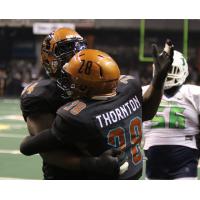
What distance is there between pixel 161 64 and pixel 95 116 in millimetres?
530

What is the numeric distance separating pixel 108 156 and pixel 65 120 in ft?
0.70

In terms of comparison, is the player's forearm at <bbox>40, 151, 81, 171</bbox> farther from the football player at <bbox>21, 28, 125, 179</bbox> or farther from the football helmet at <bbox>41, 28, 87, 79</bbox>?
the football helmet at <bbox>41, 28, 87, 79</bbox>

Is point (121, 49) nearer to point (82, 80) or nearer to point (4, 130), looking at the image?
point (4, 130)

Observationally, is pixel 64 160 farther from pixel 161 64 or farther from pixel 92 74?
pixel 161 64

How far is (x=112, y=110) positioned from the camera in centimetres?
174

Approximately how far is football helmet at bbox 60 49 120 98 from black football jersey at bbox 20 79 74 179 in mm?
141

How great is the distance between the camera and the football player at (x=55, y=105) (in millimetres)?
1699

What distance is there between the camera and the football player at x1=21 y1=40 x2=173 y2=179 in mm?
1691

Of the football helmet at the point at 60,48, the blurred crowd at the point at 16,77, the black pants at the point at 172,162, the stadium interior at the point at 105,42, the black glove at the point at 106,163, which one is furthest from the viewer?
the blurred crowd at the point at 16,77

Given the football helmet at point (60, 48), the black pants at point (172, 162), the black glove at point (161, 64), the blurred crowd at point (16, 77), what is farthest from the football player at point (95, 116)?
the blurred crowd at point (16, 77)

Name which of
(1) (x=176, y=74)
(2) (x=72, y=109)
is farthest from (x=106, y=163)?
(1) (x=176, y=74)

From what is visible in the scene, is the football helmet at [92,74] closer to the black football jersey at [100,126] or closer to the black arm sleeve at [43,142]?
the black football jersey at [100,126]

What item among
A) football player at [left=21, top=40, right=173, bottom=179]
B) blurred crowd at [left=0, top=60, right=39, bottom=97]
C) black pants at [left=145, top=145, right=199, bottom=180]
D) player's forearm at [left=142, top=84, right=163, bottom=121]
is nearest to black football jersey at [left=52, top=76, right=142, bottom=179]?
football player at [left=21, top=40, right=173, bottom=179]

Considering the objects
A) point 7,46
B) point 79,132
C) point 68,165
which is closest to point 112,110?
point 79,132
